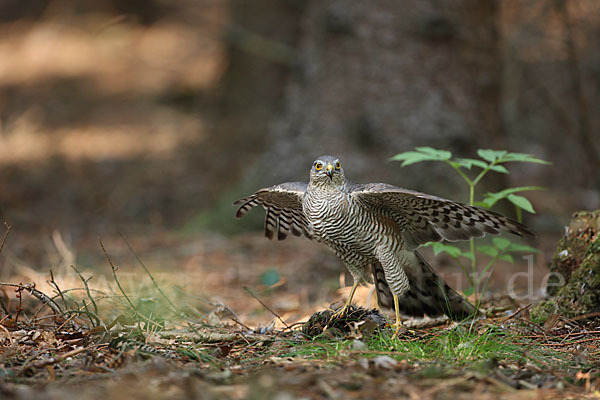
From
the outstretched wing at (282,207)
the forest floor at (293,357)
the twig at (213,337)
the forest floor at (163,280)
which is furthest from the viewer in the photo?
the outstretched wing at (282,207)

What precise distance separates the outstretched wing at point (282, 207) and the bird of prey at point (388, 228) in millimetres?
11

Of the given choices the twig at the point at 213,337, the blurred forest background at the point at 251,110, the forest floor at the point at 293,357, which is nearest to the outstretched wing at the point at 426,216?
the forest floor at the point at 293,357

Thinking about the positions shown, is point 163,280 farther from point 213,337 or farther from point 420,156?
point 420,156

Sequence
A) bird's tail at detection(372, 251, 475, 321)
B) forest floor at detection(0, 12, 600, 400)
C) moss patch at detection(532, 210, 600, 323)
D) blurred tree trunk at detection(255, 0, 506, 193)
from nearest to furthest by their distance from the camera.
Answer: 1. forest floor at detection(0, 12, 600, 400)
2. moss patch at detection(532, 210, 600, 323)
3. bird's tail at detection(372, 251, 475, 321)
4. blurred tree trunk at detection(255, 0, 506, 193)

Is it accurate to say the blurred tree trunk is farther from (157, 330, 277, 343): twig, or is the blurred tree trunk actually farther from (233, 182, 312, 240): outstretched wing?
(157, 330, 277, 343): twig

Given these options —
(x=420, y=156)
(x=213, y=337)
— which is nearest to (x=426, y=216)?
(x=420, y=156)

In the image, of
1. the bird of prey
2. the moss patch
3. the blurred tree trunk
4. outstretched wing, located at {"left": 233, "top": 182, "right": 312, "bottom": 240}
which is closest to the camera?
the bird of prey

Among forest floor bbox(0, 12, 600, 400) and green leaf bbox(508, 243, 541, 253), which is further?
green leaf bbox(508, 243, 541, 253)

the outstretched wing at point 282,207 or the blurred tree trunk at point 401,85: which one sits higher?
the blurred tree trunk at point 401,85

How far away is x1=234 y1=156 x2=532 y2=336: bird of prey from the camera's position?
3646 mm

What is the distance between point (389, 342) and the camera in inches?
124

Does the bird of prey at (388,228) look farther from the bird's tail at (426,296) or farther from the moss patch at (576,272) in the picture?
the moss patch at (576,272)

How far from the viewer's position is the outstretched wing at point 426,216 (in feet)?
11.3

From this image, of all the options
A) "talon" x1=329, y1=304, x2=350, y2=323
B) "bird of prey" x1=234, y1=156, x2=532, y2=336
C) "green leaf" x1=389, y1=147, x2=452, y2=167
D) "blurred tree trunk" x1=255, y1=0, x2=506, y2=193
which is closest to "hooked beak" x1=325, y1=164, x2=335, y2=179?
"bird of prey" x1=234, y1=156, x2=532, y2=336
